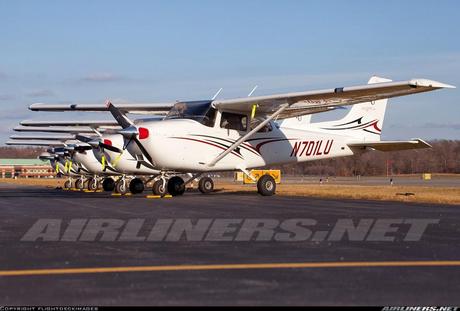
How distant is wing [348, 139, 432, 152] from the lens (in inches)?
1014

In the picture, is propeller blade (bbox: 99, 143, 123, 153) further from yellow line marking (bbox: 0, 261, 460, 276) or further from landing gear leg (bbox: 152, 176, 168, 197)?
yellow line marking (bbox: 0, 261, 460, 276)

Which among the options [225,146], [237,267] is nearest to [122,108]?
[225,146]

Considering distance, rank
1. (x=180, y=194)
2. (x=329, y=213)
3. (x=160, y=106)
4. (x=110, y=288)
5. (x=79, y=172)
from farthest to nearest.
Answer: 1. (x=79, y=172)
2. (x=160, y=106)
3. (x=180, y=194)
4. (x=329, y=213)
5. (x=110, y=288)

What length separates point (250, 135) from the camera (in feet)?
77.4

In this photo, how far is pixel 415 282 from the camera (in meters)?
6.31

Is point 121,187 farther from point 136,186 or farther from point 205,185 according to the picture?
point 205,185

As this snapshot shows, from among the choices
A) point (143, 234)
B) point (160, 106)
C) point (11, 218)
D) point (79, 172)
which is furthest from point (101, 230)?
point (79, 172)

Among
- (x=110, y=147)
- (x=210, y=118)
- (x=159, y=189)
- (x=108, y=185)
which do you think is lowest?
(x=108, y=185)

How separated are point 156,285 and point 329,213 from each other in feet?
29.9

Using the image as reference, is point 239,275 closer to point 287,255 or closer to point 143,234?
point 287,255

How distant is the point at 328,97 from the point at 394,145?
4992 millimetres

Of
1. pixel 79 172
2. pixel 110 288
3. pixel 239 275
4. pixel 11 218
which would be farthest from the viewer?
pixel 79 172

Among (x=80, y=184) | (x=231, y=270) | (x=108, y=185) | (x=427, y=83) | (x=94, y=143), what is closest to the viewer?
(x=231, y=270)

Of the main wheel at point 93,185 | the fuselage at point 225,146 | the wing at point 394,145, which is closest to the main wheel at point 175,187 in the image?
the fuselage at point 225,146
